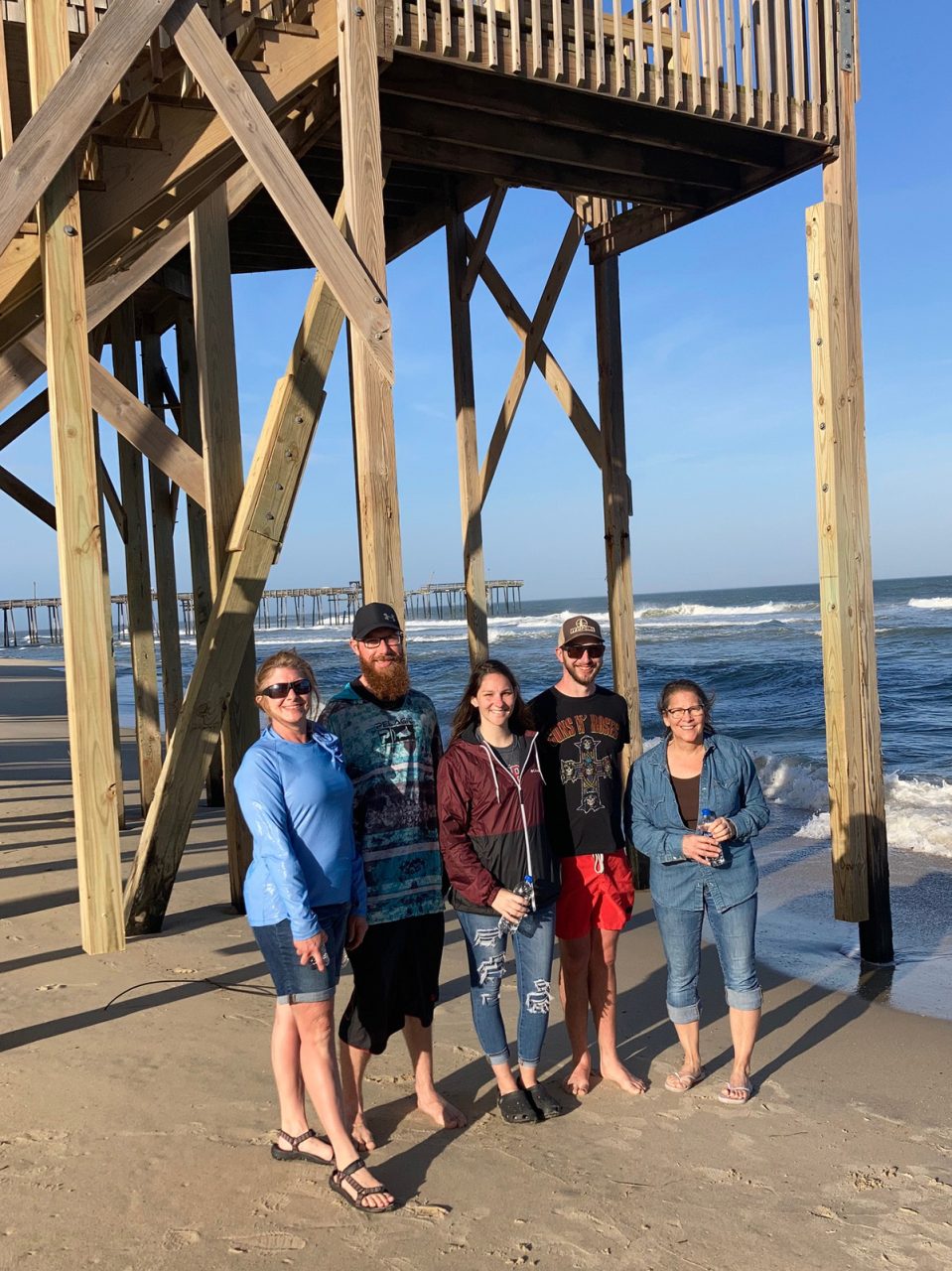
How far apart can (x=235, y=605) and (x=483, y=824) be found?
6.46 feet

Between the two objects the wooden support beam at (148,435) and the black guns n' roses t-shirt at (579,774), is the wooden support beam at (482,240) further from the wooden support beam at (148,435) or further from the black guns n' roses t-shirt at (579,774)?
the black guns n' roses t-shirt at (579,774)

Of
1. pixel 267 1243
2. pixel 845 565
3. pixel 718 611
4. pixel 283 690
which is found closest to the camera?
pixel 267 1243

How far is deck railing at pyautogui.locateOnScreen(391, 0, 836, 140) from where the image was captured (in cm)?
454

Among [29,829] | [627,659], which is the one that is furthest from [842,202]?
[29,829]

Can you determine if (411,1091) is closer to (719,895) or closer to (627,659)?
(719,895)

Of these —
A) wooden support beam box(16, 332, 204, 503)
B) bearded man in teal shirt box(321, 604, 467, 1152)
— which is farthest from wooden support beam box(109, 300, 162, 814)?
bearded man in teal shirt box(321, 604, 467, 1152)

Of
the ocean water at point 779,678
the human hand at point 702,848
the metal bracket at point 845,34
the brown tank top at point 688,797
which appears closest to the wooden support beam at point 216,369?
the brown tank top at point 688,797

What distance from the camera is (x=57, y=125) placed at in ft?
11.4

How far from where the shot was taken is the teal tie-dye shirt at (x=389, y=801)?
3275 millimetres

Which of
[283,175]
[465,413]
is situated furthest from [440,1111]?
[465,413]

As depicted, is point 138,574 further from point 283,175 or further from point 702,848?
point 702,848

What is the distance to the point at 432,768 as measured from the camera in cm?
346

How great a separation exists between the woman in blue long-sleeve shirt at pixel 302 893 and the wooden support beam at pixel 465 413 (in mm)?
3912

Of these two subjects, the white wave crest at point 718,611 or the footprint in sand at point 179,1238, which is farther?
the white wave crest at point 718,611
